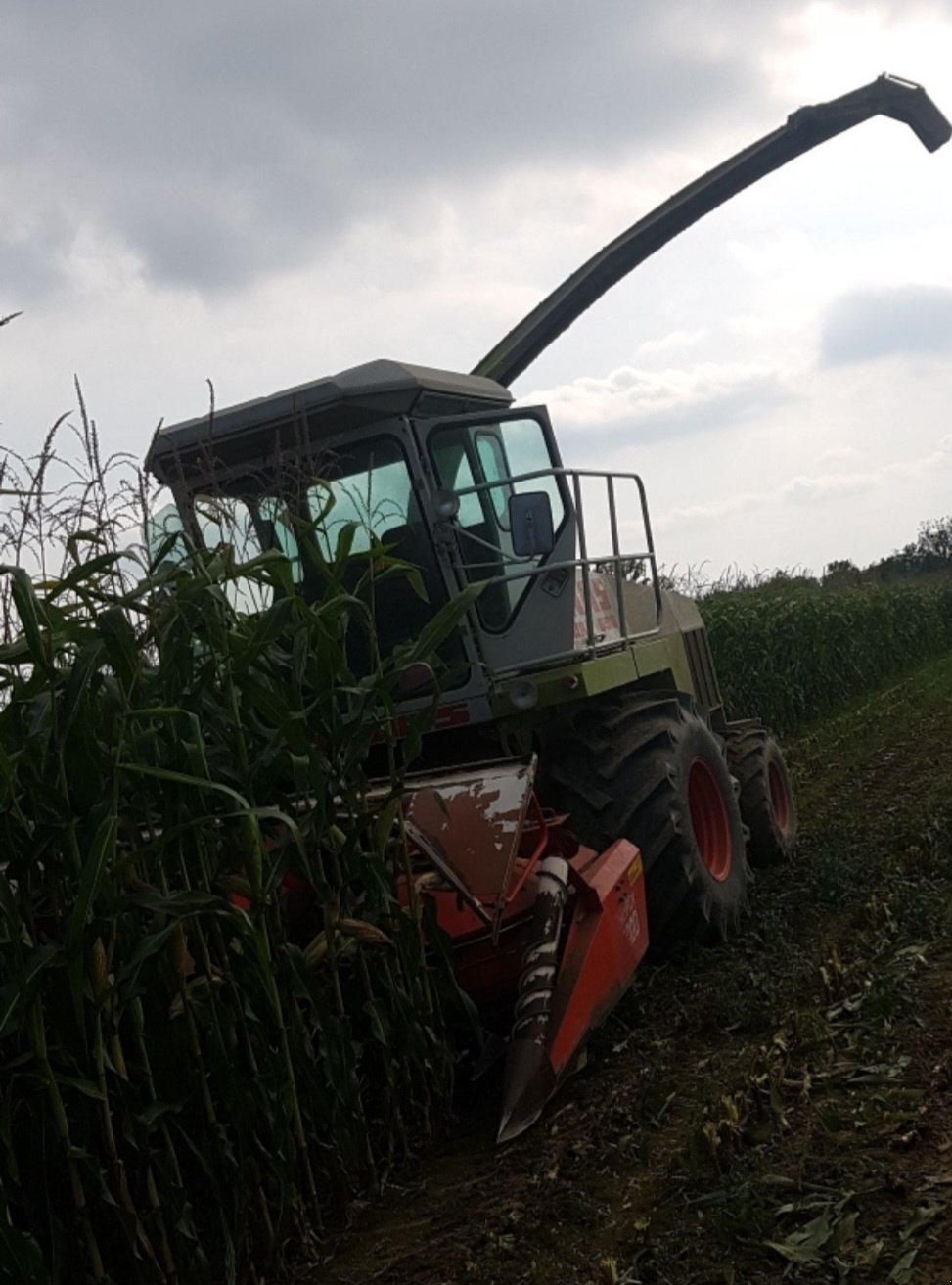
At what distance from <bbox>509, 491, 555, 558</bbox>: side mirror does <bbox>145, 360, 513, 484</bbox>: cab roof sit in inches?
23.4

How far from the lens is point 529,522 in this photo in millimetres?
4863

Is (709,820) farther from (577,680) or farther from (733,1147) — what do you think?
(733,1147)

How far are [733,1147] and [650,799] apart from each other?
1763 millimetres

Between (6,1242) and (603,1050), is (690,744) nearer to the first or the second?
(603,1050)

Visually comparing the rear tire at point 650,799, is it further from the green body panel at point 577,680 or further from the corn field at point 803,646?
the corn field at point 803,646

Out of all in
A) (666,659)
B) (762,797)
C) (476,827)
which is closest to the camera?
(476,827)

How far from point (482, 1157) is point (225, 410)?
2943 millimetres

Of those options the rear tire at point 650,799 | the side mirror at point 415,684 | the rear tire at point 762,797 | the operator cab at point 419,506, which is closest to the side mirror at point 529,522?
the operator cab at point 419,506

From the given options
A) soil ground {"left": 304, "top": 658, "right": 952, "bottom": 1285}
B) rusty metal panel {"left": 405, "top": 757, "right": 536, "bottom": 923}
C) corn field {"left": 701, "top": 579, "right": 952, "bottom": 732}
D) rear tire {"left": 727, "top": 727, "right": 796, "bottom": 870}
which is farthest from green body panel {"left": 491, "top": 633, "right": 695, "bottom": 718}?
corn field {"left": 701, "top": 579, "right": 952, "bottom": 732}

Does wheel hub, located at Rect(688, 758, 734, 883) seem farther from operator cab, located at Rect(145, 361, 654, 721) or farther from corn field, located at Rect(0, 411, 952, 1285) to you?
corn field, located at Rect(0, 411, 952, 1285)

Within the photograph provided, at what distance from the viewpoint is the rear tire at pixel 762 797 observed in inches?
272

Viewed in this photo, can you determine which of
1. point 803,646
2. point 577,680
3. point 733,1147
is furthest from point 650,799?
point 803,646

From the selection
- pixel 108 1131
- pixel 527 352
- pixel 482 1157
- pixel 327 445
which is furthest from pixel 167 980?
pixel 527 352

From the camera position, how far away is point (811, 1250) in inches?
104
